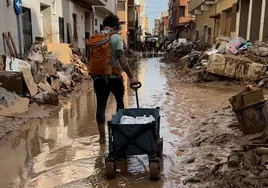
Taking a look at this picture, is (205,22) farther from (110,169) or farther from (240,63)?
(110,169)

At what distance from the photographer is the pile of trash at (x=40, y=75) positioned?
681 centimetres

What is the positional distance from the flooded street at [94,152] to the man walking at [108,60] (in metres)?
0.91

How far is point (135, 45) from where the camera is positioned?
47500 millimetres

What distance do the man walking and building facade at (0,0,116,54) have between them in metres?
4.94

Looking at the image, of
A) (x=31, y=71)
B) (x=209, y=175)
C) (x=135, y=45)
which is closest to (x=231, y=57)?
(x=31, y=71)

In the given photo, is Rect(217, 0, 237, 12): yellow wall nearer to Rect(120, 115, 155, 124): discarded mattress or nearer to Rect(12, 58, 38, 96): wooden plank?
Rect(12, 58, 38, 96): wooden plank

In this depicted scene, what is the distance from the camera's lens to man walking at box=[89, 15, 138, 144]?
407 centimetres

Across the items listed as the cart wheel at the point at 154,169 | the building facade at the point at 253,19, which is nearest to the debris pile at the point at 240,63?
the building facade at the point at 253,19

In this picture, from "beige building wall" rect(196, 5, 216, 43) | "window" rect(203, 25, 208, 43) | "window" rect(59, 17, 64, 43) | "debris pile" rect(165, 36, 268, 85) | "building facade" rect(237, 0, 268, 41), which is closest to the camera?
"debris pile" rect(165, 36, 268, 85)

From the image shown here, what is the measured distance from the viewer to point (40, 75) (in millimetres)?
8109

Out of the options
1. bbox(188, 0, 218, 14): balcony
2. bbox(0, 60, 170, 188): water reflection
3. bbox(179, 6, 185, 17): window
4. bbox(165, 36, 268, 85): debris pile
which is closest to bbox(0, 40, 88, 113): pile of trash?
bbox(0, 60, 170, 188): water reflection

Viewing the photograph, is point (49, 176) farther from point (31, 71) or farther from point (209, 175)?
point (31, 71)

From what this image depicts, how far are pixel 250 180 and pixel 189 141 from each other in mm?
1881

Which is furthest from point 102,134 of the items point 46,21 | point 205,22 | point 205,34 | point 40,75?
point 205,22
